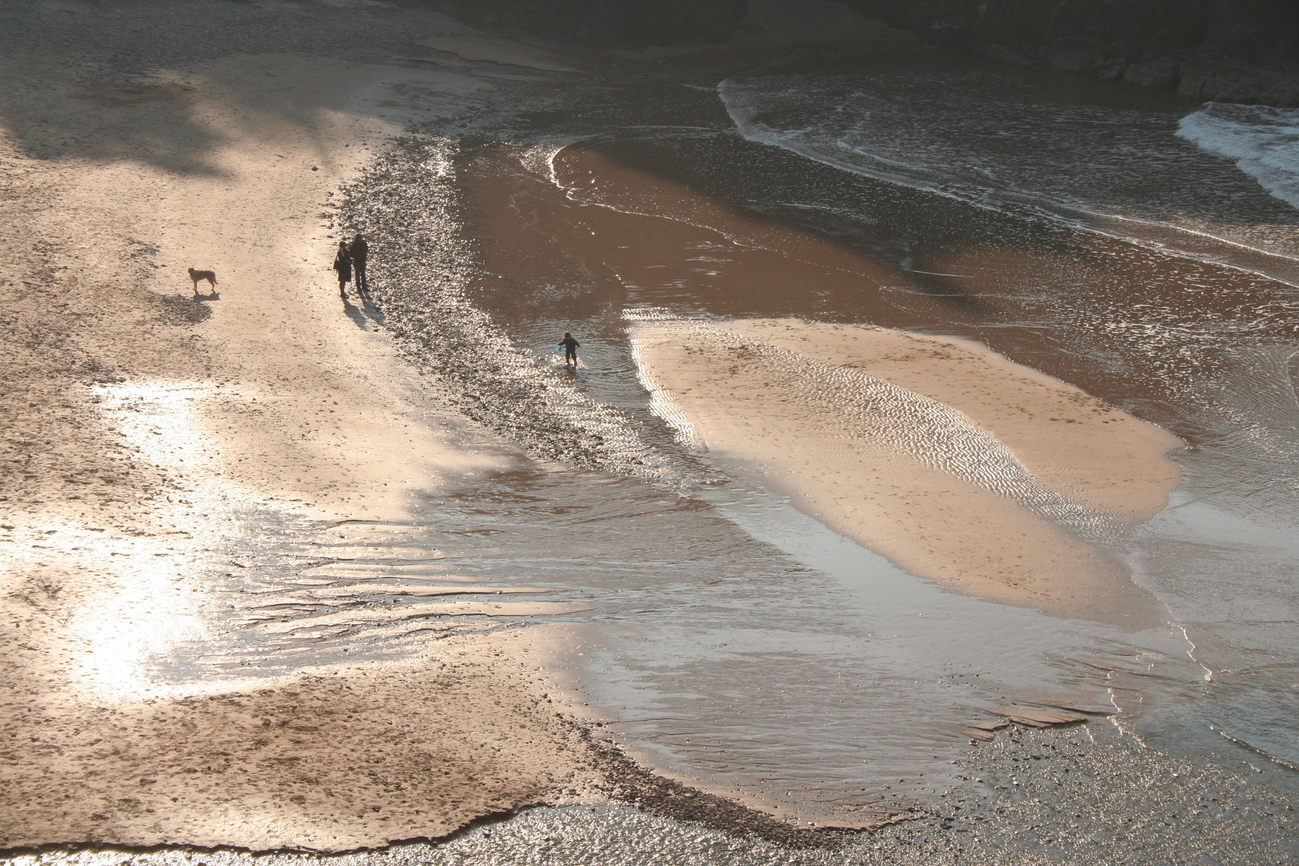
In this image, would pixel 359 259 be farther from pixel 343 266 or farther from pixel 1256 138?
pixel 1256 138

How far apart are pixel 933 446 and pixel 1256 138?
2127cm

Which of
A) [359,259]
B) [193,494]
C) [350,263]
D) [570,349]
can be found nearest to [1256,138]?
[570,349]

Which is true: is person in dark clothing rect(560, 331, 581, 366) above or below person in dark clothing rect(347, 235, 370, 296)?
below

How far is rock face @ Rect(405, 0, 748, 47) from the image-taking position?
128ft

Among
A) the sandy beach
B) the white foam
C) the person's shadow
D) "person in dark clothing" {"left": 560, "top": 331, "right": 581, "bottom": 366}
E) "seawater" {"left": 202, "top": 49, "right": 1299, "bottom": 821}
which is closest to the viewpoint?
the sandy beach

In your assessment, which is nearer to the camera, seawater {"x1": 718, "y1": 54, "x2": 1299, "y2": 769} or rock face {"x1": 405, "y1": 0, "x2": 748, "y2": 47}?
seawater {"x1": 718, "y1": 54, "x2": 1299, "y2": 769}

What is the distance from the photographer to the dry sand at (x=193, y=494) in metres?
Answer: 6.61

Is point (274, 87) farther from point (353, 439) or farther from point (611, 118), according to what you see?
point (353, 439)

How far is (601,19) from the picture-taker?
131ft

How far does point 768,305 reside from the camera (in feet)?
53.7

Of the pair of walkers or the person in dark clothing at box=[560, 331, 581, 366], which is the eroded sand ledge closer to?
the person in dark clothing at box=[560, 331, 581, 366]

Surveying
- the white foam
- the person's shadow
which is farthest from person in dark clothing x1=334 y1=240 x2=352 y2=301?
the white foam

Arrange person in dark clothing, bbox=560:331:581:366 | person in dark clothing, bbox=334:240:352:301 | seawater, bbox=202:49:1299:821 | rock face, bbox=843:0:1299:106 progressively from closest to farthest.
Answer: seawater, bbox=202:49:1299:821 → person in dark clothing, bbox=560:331:581:366 → person in dark clothing, bbox=334:240:352:301 → rock face, bbox=843:0:1299:106

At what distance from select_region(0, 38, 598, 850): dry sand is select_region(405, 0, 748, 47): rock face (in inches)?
798
